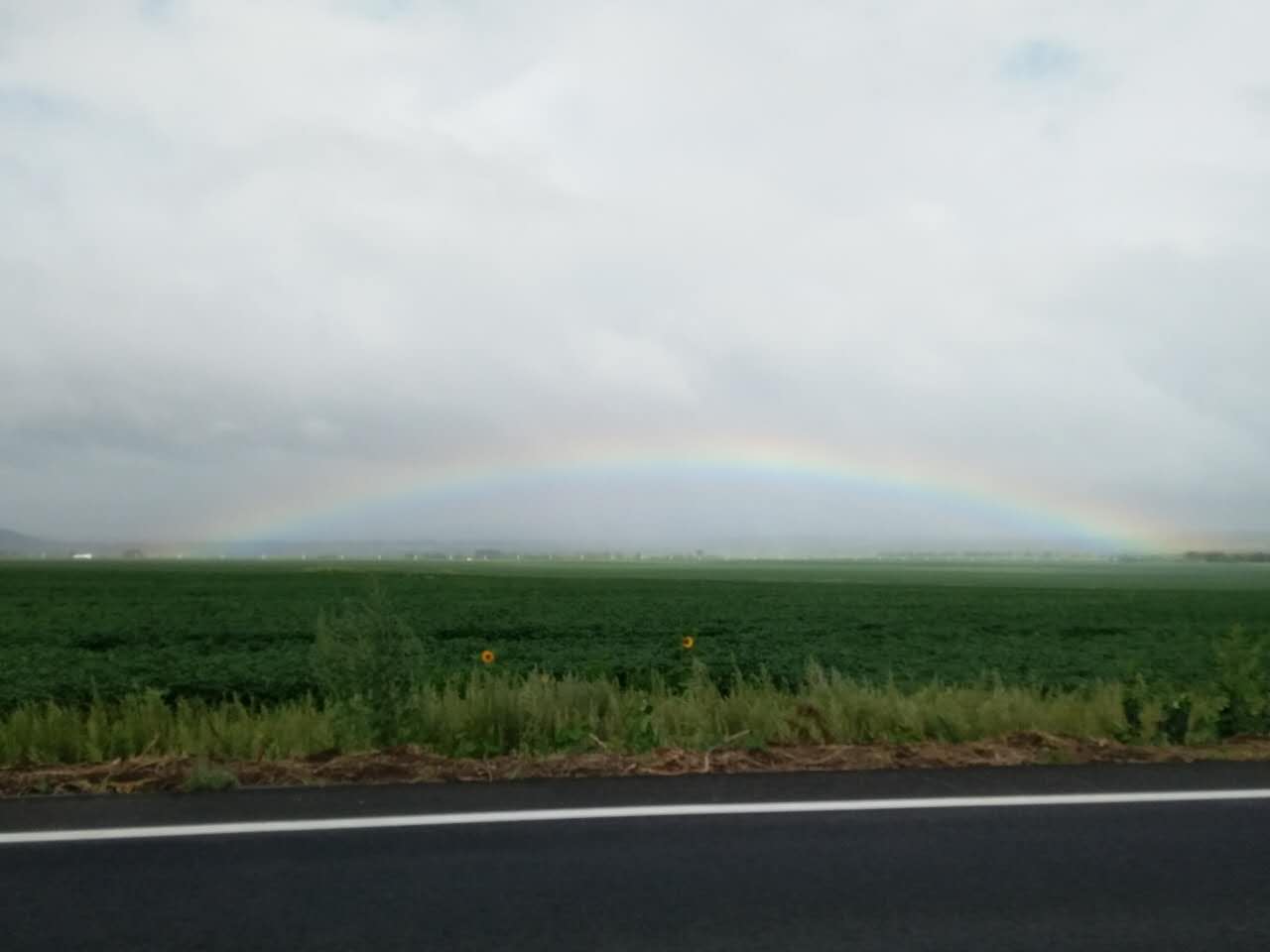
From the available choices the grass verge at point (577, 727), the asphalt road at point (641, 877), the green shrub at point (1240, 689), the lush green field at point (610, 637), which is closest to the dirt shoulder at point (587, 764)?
the grass verge at point (577, 727)

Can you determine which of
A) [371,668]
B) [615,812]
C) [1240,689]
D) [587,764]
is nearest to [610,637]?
[371,668]

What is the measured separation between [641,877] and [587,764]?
97.8 inches

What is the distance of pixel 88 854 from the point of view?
5.71m

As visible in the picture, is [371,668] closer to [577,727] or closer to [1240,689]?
[577,727]

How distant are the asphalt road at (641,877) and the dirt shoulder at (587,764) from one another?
432 mm

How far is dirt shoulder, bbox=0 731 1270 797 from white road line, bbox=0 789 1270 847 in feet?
3.08

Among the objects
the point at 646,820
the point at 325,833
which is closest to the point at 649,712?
the point at 646,820

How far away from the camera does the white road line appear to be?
20.1ft

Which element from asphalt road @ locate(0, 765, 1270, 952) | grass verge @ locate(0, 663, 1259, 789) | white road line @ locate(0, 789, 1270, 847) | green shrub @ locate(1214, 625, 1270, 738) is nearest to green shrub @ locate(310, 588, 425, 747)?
grass verge @ locate(0, 663, 1259, 789)

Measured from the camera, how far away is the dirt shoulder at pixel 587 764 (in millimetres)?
7336

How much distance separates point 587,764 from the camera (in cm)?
789

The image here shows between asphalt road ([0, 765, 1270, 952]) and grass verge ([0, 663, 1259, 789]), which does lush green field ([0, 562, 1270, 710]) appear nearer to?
grass verge ([0, 663, 1259, 789])

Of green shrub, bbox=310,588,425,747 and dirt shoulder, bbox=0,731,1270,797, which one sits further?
green shrub, bbox=310,588,425,747

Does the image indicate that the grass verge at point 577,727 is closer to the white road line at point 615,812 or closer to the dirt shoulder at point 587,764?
the dirt shoulder at point 587,764
